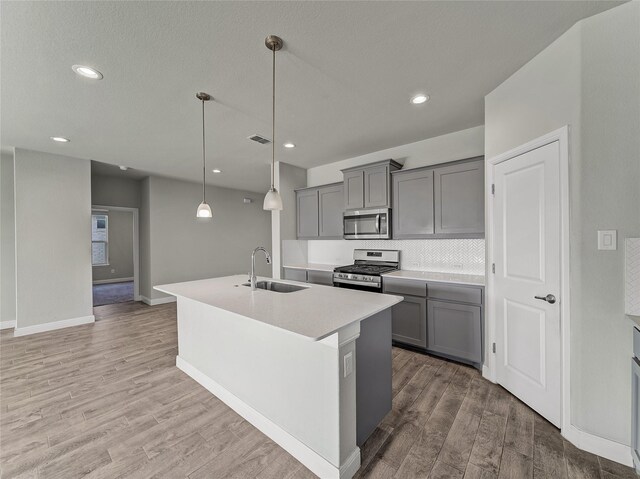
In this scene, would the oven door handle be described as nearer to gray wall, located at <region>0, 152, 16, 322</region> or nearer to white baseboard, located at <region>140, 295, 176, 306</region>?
white baseboard, located at <region>140, 295, 176, 306</region>

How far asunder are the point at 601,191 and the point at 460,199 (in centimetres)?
145

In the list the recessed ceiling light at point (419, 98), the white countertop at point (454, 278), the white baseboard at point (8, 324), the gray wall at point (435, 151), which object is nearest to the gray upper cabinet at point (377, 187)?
the gray wall at point (435, 151)

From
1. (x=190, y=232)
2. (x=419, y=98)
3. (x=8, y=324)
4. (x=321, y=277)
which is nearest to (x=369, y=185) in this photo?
(x=419, y=98)

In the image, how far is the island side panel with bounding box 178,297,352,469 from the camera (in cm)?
150

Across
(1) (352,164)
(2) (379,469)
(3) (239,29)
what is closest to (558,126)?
(3) (239,29)

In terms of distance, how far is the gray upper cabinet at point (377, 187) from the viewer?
3598 mm

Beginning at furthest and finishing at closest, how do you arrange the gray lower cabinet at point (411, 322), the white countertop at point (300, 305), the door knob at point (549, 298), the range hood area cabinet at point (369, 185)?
the range hood area cabinet at point (369, 185) → the gray lower cabinet at point (411, 322) → the door knob at point (549, 298) → the white countertop at point (300, 305)

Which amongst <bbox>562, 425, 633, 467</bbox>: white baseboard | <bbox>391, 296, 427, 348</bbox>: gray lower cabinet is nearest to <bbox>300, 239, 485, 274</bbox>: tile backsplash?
<bbox>391, 296, 427, 348</bbox>: gray lower cabinet

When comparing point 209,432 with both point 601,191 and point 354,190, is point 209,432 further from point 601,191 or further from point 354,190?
point 354,190

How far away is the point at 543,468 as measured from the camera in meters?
1.54

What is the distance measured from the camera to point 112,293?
681cm

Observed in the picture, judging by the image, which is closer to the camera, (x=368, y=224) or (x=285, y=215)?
(x=368, y=224)

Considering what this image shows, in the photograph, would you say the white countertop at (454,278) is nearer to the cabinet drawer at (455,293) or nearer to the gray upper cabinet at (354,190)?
the cabinet drawer at (455,293)

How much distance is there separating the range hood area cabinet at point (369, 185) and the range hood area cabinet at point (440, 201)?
0.12 meters
